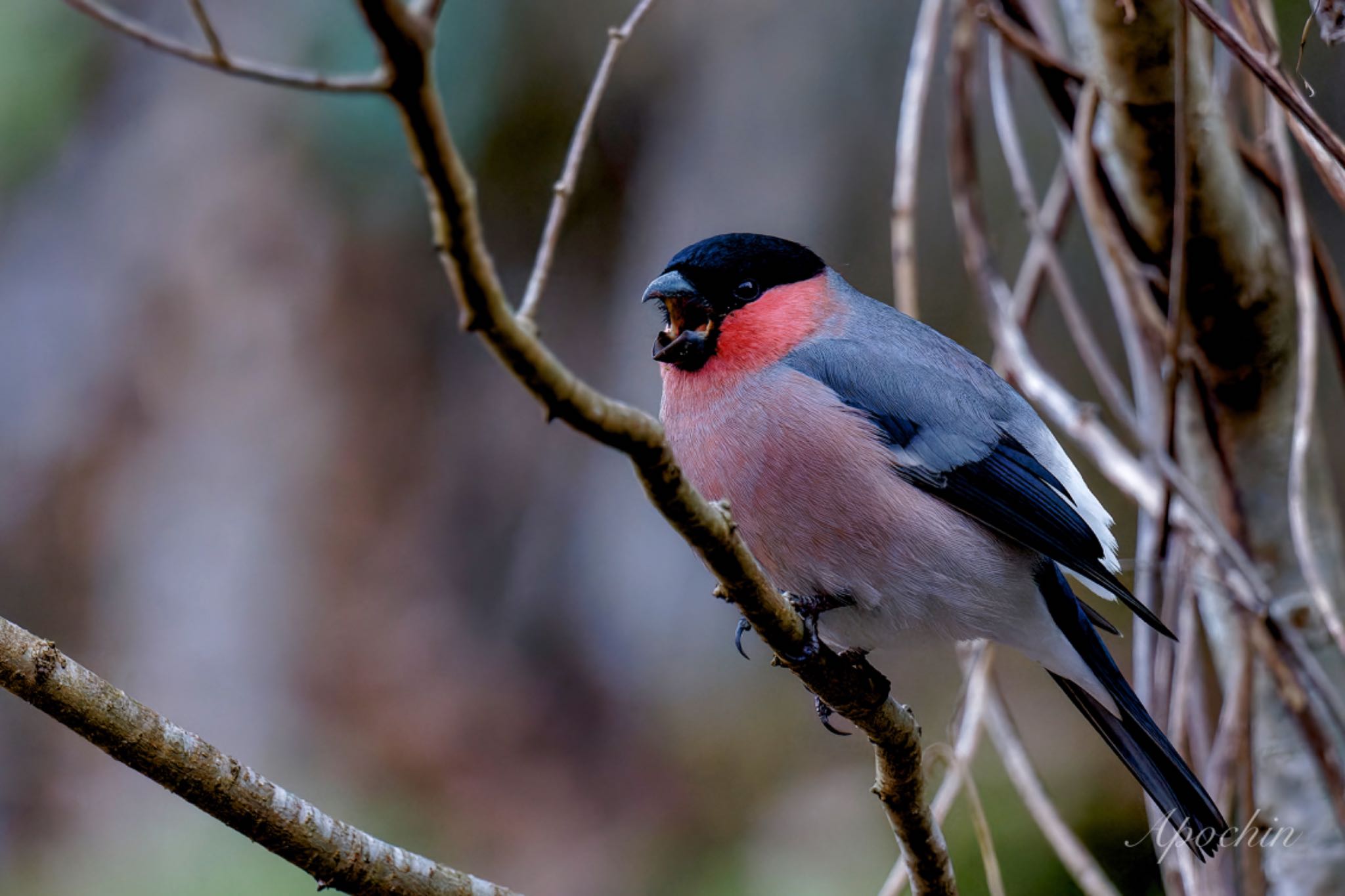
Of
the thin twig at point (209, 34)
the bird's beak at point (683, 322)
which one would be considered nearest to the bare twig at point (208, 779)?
the thin twig at point (209, 34)

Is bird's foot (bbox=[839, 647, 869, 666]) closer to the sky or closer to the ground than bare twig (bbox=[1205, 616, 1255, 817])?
closer to the sky

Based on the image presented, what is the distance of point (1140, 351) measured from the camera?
7.91 ft

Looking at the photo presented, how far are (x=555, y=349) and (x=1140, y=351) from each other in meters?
2.92

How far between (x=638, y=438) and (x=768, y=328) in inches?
48.3

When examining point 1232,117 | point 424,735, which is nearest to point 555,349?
point 424,735

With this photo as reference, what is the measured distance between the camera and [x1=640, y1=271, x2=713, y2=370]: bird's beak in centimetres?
211

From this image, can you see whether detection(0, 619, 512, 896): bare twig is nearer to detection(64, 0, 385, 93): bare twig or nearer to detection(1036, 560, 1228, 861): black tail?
detection(64, 0, 385, 93): bare twig

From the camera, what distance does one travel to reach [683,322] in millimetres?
2197

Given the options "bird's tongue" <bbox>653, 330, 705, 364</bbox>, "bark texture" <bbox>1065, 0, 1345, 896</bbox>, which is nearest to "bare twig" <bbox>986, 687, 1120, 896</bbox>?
"bark texture" <bbox>1065, 0, 1345, 896</bbox>

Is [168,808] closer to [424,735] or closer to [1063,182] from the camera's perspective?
[424,735]

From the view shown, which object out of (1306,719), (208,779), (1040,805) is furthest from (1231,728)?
(208,779)
